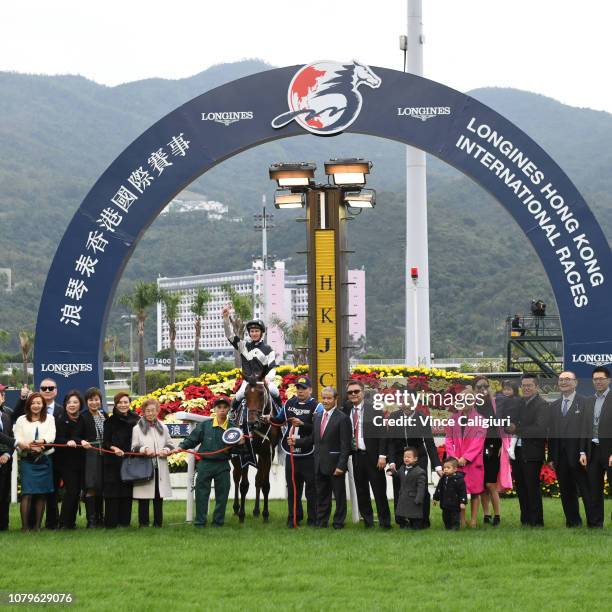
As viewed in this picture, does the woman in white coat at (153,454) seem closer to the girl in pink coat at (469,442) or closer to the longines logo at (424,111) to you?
the girl in pink coat at (469,442)

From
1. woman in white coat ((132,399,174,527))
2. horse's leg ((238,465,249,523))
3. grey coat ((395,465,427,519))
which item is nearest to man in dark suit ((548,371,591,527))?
grey coat ((395,465,427,519))

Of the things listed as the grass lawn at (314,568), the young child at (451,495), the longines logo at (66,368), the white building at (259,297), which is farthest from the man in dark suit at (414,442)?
the white building at (259,297)

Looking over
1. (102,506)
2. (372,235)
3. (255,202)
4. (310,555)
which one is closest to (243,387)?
(102,506)

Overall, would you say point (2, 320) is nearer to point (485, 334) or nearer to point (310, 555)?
point (485, 334)

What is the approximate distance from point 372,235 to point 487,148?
346 feet

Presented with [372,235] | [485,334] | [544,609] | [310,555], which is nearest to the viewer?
[544,609]

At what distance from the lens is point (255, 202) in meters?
187

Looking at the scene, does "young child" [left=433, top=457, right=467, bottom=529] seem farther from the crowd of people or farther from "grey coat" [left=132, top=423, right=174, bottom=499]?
"grey coat" [left=132, top=423, right=174, bottom=499]

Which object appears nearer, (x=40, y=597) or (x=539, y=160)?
(x=40, y=597)

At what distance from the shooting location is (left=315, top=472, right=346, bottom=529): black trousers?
1149 cm

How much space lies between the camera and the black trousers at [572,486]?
11117mm

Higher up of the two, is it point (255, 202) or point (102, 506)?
point (255, 202)

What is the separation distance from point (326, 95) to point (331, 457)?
4.84 meters
